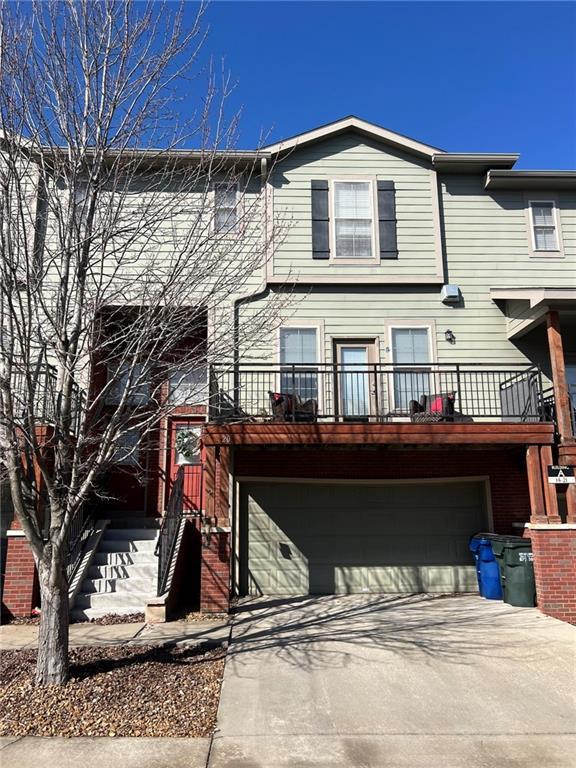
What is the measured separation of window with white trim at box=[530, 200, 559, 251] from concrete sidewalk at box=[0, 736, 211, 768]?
1056 centimetres

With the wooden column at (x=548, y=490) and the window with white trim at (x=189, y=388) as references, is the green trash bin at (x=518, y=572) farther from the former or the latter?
the window with white trim at (x=189, y=388)

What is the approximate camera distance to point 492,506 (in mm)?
10031

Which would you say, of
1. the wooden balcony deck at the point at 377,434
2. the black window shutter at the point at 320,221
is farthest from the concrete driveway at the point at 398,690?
the black window shutter at the point at 320,221

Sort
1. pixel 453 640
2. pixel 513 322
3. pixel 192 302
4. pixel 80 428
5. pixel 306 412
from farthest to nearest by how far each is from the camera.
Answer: pixel 513 322, pixel 306 412, pixel 453 640, pixel 192 302, pixel 80 428

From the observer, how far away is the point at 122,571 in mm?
8586

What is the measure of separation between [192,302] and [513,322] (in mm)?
6812

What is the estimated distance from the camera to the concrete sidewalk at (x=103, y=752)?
397 centimetres

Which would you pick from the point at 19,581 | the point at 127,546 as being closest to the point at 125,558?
the point at 127,546

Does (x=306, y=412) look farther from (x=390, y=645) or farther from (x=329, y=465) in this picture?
(x=390, y=645)

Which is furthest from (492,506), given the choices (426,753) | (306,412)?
(426,753)

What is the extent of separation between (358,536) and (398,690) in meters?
4.70

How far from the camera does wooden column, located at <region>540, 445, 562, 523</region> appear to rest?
8.59m

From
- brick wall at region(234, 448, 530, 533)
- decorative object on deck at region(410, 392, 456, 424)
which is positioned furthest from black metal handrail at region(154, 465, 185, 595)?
decorative object on deck at region(410, 392, 456, 424)

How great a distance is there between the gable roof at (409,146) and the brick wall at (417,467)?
5756mm
